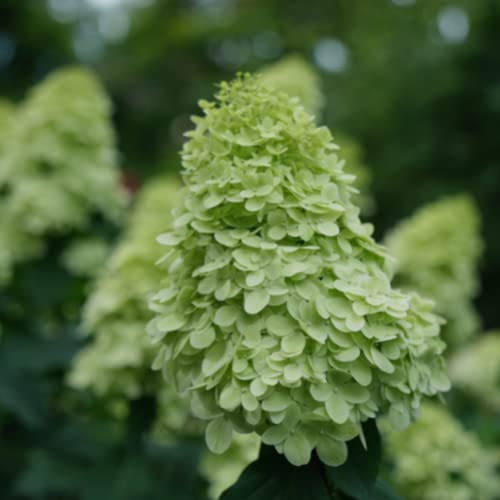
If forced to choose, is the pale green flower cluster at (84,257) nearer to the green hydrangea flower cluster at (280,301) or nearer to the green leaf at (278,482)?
the green hydrangea flower cluster at (280,301)

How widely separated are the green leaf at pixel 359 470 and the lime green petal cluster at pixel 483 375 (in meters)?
2.98

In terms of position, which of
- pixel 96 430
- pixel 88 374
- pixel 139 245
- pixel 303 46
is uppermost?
pixel 303 46

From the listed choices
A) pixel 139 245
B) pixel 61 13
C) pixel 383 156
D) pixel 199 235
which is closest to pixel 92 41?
pixel 61 13

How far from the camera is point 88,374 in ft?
7.45

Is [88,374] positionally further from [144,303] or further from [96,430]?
[96,430]

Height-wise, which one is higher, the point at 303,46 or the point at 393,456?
the point at 303,46

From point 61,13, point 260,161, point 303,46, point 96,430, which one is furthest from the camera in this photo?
point 61,13

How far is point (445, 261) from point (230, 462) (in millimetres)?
1491

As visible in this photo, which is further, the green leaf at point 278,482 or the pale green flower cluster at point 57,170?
the pale green flower cluster at point 57,170

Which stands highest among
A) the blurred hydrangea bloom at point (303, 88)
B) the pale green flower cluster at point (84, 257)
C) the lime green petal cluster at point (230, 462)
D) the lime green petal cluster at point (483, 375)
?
the blurred hydrangea bloom at point (303, 88)

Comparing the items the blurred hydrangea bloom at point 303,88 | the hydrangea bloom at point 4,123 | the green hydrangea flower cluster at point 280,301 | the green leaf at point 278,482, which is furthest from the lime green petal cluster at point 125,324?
the hydrangea bloom at point 4,123

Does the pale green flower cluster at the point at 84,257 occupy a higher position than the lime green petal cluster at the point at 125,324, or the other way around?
the pale green flower cluster at the point at 84,257

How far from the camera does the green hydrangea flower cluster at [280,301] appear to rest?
3.90 feet

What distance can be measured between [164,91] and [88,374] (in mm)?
10507
